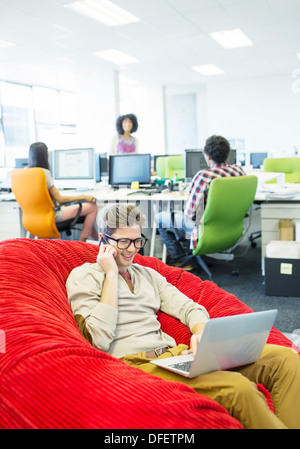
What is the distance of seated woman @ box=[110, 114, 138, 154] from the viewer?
219 inches

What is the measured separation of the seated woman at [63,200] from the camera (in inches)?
152

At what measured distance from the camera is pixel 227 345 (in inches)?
→ 44.5

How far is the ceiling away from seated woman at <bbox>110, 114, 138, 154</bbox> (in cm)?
131

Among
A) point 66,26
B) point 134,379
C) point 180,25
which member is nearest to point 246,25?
point 180,25

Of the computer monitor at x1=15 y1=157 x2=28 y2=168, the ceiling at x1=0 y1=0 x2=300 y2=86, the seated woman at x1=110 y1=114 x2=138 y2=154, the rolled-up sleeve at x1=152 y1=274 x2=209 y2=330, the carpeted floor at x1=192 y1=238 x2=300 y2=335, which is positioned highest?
the ceiling at x1=0 y1=0 x2=300 y2=86

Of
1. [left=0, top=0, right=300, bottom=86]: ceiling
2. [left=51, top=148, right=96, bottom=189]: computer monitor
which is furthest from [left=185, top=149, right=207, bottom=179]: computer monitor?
[left=0, top=0, right=300, bottom=86]: ceiling

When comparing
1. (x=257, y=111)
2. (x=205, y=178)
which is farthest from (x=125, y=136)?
(x=257, y=111)

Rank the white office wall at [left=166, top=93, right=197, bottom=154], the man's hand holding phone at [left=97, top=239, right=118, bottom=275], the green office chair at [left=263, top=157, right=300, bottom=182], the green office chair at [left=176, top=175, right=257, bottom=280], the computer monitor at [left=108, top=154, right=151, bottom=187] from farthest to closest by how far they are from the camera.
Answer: the white office wall at [left=166, top=93, right=197, bottom=154], the green office chair at [left=263, top=157, right=300, bottom=182], the computer monitor at [left=108, top=154, right=151, bottom=187], the green office chair at [left=176, top=175, right=257, bottom=280], the man's hand holding phone at [left=97, top=239, right=118, bottom=275]

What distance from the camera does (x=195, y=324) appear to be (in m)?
1.51

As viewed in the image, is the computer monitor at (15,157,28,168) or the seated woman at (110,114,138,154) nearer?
the seated woman at (110,114,138,154)

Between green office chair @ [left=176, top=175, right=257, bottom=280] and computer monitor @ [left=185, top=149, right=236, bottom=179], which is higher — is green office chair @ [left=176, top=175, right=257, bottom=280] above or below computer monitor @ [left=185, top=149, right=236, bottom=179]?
below

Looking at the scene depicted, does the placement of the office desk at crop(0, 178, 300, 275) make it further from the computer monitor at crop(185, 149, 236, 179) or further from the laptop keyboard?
the laptop keyboard

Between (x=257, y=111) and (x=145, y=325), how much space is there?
955 cm

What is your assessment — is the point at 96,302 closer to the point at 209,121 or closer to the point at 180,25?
the point at 180,25
